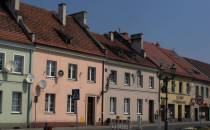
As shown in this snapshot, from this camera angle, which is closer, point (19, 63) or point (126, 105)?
point (19, 63)

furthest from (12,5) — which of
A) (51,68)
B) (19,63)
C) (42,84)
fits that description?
(42,84)

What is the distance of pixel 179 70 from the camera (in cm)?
5788

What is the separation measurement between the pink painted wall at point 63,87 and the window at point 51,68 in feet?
1.02

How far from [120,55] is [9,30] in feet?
50.5

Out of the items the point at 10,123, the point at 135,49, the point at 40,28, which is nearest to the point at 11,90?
the point at 10,123

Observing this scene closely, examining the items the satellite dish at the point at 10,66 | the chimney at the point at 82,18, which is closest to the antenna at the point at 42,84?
the satellite dish at the point at 10,66

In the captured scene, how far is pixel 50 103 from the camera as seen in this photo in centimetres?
3731

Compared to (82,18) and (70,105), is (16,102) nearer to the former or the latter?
(70,105)

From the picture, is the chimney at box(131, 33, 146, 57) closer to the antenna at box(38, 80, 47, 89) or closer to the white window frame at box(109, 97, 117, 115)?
the white window frame at box(109, 97, 117, 115)

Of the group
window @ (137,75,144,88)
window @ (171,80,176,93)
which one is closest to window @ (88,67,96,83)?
window @ (137,75,144,88)

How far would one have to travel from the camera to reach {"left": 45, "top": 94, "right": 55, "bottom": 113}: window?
1452 inches

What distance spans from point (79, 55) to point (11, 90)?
27.6 feet

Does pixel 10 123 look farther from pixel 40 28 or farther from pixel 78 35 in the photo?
pixel 78 35

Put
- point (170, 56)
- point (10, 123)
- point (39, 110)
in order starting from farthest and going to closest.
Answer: point (170, 56) < point (39, 110) < point (10, 123)
